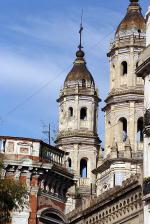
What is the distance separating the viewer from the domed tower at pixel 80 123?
7925 centimetres

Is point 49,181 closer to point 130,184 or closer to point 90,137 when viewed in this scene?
point 130,184

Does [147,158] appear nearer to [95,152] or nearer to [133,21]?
[133,21]

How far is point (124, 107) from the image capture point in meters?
70.0

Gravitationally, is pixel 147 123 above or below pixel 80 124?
below

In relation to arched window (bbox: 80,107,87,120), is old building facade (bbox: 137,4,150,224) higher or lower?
lower

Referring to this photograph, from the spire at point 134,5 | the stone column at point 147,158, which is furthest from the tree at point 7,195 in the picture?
the spire at point 134,5

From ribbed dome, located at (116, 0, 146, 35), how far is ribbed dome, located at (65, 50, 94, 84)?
30.4ft

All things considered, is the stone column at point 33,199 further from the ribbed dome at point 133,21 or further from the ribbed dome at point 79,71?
the ribbed dome at point 79,71

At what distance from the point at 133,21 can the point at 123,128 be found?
393 inches

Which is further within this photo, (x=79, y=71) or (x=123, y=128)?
(x=79, y=71)

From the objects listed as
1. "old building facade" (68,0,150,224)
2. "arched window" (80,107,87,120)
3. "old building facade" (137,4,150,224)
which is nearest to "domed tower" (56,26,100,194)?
"arched window" (80,107,87,120)

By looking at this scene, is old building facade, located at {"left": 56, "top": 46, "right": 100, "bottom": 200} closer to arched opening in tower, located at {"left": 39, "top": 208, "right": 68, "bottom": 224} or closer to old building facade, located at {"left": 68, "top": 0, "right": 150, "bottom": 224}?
old building facade, located at {"left": 68, "top": 0, "right": 150, "bottom": 224}

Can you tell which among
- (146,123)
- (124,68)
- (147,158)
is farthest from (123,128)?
(146,123)

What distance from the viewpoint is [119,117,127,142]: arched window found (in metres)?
69.6
